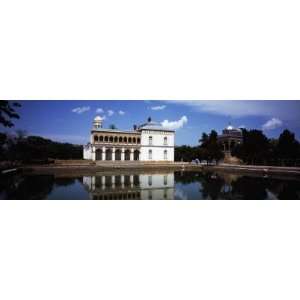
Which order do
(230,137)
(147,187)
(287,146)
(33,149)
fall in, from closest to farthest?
(147,187)
(33,149)
(287,146)
(230,137)

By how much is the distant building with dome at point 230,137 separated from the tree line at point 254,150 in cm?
14

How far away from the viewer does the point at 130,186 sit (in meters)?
8.34

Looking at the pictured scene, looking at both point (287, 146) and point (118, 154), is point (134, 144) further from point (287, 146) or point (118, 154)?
point (287, 146)

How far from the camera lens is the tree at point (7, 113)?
769 centimetres

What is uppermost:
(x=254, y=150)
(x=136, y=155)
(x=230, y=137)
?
(x=230, y=137)

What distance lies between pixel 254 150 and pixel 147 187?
4.35 metres

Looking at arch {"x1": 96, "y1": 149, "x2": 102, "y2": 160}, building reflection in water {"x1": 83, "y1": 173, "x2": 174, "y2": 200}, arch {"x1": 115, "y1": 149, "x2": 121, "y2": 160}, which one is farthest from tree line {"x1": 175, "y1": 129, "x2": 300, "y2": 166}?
arch {"x1": 96, "y1": 149, "x2": 102, "y2": 160}

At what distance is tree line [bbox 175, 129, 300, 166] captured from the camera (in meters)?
8.84

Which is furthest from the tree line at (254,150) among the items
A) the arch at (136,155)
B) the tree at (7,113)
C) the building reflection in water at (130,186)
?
the tree at (7,113)

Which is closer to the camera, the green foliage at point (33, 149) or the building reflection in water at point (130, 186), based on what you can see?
the building reflection in water at point (130, 186)

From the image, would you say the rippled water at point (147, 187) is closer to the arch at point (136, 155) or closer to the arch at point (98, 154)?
the arch at point (98, 154)

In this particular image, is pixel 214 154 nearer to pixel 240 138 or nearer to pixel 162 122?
pixel 240 138

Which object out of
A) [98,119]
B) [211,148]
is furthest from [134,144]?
[211,148]
